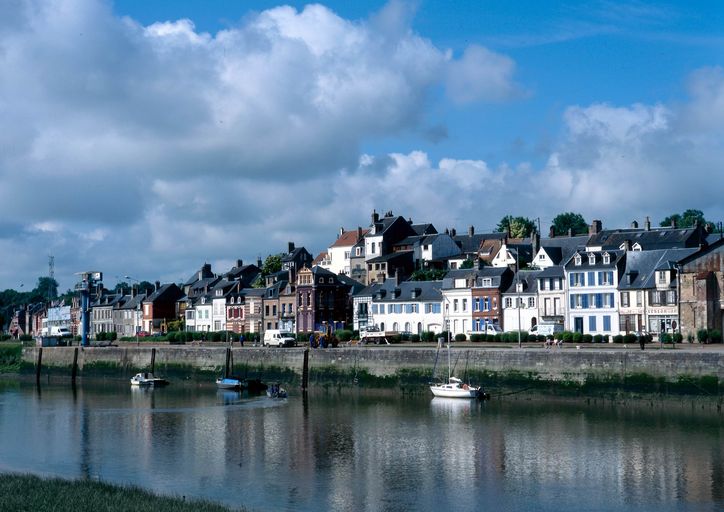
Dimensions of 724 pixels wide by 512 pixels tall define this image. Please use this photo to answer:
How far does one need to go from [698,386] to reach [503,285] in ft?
146

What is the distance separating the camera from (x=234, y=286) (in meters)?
144

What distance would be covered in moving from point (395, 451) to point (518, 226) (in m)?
116

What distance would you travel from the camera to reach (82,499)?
35625 millimetres

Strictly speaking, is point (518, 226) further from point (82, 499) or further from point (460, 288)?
point (82, 499)

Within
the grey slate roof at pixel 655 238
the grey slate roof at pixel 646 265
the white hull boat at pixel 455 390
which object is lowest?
the white hull boat at pixel 455 390

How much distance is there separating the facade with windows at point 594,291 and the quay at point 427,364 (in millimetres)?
14033

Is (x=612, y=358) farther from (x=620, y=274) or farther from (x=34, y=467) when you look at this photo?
(x=34, y=467)

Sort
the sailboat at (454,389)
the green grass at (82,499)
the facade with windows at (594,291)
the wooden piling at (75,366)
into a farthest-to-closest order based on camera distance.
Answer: the wooden piling at (75,366), the facade with windows at (594,291), the sailboat at (454,389), the green grass at (82,499)

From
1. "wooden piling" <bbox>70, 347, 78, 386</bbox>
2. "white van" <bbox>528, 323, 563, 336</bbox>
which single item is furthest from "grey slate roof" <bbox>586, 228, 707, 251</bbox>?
"wooden piling" <bbox>70, 347, 78, 386</bbox>

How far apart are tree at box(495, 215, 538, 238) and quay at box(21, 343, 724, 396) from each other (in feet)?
233

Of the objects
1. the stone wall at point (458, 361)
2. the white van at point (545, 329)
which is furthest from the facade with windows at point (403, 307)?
the stone wall at point (458, 361)

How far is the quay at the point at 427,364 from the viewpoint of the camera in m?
65.9

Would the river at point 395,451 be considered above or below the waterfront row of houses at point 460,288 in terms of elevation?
below

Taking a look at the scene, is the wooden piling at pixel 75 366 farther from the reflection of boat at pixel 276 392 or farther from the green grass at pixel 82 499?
the green grass at pixel 82 499
